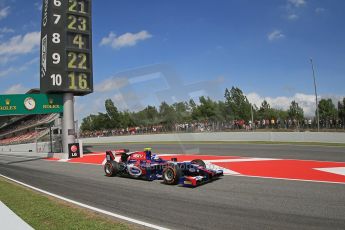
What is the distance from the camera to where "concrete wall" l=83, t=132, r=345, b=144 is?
75.0 feet

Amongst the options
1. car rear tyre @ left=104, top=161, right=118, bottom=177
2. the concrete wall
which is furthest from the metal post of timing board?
the concrete wall

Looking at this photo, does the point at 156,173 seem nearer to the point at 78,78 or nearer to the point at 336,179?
the point at 336,179

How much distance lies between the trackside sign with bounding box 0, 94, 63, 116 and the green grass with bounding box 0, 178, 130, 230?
50.7 feet

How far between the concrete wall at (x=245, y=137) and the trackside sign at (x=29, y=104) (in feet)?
46.0

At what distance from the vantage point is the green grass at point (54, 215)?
19.2 ft

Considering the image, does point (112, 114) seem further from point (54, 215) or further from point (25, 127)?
point (54, 215)

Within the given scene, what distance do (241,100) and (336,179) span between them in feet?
153

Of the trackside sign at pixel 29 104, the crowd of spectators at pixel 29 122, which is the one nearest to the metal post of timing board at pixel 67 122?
the trackside sign at pixel 29 104

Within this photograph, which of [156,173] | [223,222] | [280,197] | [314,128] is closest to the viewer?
[223,222]

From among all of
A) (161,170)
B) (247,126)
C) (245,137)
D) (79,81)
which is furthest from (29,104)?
(247,126)

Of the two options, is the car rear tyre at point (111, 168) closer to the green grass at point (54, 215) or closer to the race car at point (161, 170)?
the race car at point (161, 170)

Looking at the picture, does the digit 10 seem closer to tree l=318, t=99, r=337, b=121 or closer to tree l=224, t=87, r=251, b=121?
tree l=224, t=87, r=251, b=121

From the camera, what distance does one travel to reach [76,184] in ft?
35.8

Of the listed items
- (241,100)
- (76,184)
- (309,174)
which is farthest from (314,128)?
(241,100)
